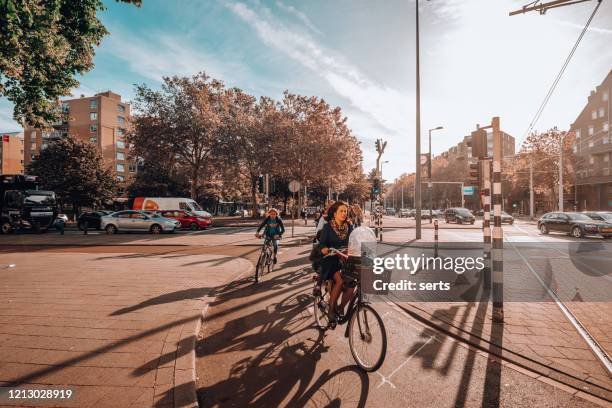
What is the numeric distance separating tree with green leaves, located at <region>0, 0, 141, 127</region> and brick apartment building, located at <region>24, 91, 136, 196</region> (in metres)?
56.8

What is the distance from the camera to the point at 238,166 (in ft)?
107

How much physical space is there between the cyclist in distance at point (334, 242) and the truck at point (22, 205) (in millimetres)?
23860

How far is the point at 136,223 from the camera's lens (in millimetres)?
21312

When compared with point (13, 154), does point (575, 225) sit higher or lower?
lower

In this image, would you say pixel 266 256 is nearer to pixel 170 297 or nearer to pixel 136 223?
pixel 170 297

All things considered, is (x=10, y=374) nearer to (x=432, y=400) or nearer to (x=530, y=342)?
(x=432, y=400)

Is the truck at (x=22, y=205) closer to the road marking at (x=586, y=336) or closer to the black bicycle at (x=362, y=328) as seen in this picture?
the black bicycle at (x=362, y=328)

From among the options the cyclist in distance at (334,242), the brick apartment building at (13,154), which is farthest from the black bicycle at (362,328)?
the brick apartment building at (13,154)

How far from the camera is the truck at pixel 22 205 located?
67.5 ft

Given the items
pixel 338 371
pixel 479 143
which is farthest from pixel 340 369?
pixel 479 143

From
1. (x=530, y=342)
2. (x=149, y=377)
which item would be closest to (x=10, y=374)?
(x=149, y=377)

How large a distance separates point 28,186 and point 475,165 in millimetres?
25289

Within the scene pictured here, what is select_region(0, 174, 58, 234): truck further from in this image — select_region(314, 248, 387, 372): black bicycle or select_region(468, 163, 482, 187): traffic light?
select_region(468, 163, 482, 187): traffic light

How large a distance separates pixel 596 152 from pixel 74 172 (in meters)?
67.4
